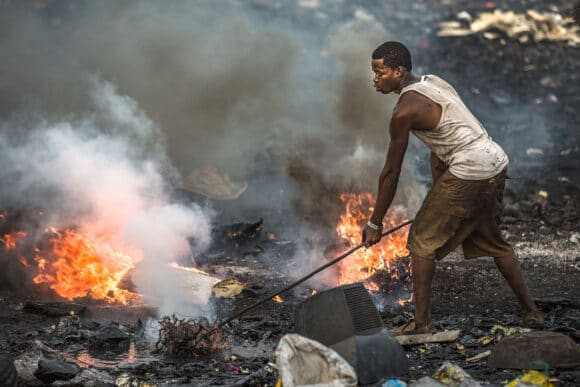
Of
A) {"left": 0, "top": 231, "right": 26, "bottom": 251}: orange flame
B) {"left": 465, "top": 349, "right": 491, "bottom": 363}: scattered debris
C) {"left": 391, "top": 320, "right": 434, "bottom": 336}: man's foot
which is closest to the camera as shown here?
{"left": 465, "top": 349, "right": 491, "bottom": 363}: scattered debris

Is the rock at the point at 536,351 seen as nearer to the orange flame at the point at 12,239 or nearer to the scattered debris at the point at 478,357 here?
the scattered debris at the point at 478,357

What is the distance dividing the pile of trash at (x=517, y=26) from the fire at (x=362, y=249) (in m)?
10.8

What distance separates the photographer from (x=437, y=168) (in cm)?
504

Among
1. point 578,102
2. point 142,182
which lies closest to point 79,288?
point 142,182

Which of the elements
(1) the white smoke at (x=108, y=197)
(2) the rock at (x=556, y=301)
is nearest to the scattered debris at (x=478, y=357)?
(2) the rock at (x=556, y=301)

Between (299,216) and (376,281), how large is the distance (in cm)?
328

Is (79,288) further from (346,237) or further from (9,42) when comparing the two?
(9,42)

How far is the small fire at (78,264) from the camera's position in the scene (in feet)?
22.9

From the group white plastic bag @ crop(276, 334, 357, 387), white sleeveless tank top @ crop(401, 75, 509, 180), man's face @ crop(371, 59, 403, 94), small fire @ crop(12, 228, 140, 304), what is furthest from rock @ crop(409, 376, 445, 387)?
small fire @ crop(12, 228, 140, 304)

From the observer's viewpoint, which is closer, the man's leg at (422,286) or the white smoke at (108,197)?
the man's leg at (422,286)

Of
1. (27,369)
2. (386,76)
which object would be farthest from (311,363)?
(386,76)

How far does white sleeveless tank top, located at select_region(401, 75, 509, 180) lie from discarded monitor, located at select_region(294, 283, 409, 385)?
1.21 metres

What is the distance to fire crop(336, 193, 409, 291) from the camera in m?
7.35

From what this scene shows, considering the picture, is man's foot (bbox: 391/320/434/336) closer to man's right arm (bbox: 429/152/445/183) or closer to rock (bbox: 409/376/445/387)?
man's right arm (bbox: 429/152/445/183)
